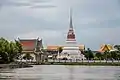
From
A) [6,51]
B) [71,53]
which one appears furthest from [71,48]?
[6,51]

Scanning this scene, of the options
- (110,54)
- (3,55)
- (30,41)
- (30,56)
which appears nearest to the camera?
(3,55)

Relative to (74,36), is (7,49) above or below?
below

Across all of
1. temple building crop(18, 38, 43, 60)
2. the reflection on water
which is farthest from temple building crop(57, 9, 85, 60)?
the reflection on water

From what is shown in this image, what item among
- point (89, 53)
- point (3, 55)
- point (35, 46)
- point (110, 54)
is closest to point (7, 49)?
point (3, 55)

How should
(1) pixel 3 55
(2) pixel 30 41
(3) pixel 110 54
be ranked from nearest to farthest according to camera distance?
(1) pixel 3 55, (3) pixel 110 54, (2) pixel 30 41

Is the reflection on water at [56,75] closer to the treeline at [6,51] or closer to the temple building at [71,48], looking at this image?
the treeline at [6,51]

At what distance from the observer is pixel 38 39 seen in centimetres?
18325

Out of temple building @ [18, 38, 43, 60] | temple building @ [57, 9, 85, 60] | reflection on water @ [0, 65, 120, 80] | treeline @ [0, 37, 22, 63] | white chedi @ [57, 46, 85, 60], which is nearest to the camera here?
reflection on water @ [0, 65, 120, 80]

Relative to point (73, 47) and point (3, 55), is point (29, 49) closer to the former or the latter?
point (73, 47)

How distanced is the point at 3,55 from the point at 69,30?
90.7 metres

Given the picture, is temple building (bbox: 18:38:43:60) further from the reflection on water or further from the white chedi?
the reflection on water

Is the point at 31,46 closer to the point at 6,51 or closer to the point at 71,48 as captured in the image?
the point at 71,48

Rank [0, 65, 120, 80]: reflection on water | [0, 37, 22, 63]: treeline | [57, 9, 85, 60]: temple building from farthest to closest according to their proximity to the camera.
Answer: [57, 9, 85, 60]: temple building, [0, 37, 22, 63]: treeline, [0, 65, 120, 80]: reflection on water

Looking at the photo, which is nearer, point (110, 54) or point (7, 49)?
point (7, 49)
